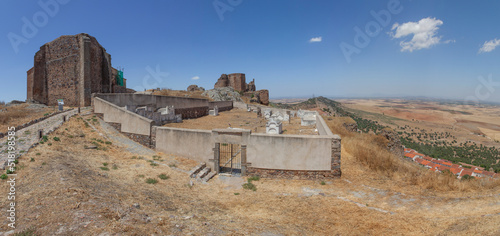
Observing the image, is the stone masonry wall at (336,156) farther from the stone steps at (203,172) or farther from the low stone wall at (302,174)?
the stone steps at (203,172)

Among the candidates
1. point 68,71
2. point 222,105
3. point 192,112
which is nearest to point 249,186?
point 192,112

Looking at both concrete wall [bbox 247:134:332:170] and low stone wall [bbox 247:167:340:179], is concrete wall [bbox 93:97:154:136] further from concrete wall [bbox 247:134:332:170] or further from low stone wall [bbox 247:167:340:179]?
low stone wall [bbox 247:167:340:179]

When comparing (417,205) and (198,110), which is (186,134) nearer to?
(417,205)

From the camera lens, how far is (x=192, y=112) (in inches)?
1042

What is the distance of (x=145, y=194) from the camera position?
669 cm

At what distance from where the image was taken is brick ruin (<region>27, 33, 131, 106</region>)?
67.4 feet

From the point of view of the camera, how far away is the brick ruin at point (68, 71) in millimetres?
20547

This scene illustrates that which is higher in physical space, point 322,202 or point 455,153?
point 322,202

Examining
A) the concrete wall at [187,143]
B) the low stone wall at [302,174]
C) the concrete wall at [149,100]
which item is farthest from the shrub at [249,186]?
the concrete wall at [149,100]

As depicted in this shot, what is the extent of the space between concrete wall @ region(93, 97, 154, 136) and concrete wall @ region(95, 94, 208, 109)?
1408 millimetres

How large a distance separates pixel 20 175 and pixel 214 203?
553 cm

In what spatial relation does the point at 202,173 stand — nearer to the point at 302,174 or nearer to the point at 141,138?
the point at 302,174

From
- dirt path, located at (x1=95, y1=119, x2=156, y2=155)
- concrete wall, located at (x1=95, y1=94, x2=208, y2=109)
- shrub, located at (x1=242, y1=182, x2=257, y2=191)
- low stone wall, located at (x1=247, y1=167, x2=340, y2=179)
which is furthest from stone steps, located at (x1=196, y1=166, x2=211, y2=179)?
concrete wall, located at (x1=95, y1=94, x2=208, y2=109)

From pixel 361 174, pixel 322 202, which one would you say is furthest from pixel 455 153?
pixel 322 202
